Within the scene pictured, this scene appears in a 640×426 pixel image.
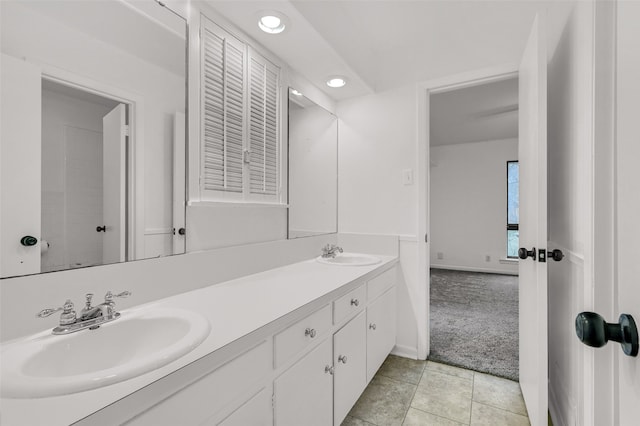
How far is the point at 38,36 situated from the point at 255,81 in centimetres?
97

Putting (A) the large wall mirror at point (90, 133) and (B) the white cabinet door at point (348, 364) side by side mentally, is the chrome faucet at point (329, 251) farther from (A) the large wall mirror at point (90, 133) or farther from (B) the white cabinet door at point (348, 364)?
(A) the large wall mirror at point (90, 133)

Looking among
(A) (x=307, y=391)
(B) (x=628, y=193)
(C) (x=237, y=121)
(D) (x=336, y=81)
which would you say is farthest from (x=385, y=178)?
(B) (x=628, y=193)

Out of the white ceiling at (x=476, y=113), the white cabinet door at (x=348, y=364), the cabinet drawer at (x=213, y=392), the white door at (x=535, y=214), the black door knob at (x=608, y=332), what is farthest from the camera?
the white ceiling at (x=476, y=113)

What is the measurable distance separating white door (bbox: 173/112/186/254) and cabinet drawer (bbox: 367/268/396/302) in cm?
106

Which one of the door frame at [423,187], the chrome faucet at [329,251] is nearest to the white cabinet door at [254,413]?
the chrome faucet at [329,251]

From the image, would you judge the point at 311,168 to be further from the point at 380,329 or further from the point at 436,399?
the point at 436,399

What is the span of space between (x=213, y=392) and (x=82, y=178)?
0.82 metres

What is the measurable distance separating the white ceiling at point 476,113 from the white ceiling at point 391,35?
1.08 meters

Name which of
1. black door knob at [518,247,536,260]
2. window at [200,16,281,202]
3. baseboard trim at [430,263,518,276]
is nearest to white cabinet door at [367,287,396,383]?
black door knob at [518,247,536,260]

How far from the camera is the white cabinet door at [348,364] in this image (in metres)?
1.37

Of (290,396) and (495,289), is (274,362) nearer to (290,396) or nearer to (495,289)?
(290,396)

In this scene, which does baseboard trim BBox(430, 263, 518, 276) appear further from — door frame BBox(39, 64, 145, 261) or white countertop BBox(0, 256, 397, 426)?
door frame BBox(39, 64, 145, 261)

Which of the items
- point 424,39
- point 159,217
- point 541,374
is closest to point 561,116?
point 424,39

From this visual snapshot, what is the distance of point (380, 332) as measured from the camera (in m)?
1.94
